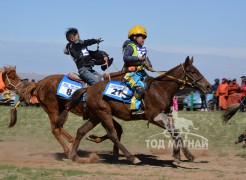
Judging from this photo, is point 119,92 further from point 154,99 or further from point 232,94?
point 232,94

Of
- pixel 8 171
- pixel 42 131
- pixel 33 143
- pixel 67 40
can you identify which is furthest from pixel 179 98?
pixel 8 171

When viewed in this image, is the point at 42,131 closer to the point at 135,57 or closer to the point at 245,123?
the point at 245,123

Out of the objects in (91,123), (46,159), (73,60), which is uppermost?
(73,60)

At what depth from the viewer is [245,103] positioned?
15.3 m

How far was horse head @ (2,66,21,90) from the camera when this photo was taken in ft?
57.5

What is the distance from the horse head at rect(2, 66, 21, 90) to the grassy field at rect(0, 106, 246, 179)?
66.4 inches

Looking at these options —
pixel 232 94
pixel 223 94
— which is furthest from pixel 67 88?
pixel 232 94

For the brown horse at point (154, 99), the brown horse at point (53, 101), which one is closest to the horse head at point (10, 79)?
the brown horse at point (53, 101)

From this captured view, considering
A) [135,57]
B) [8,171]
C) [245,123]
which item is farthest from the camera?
[245,123]

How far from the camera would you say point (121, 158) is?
1344cm

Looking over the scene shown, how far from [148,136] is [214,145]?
8.76ft

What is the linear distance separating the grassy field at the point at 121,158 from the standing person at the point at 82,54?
1.97m

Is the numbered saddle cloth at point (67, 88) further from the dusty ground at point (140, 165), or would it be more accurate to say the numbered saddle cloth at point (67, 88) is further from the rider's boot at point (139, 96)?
the rider's boot at point (139, 96)

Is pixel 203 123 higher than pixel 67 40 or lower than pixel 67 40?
lower
